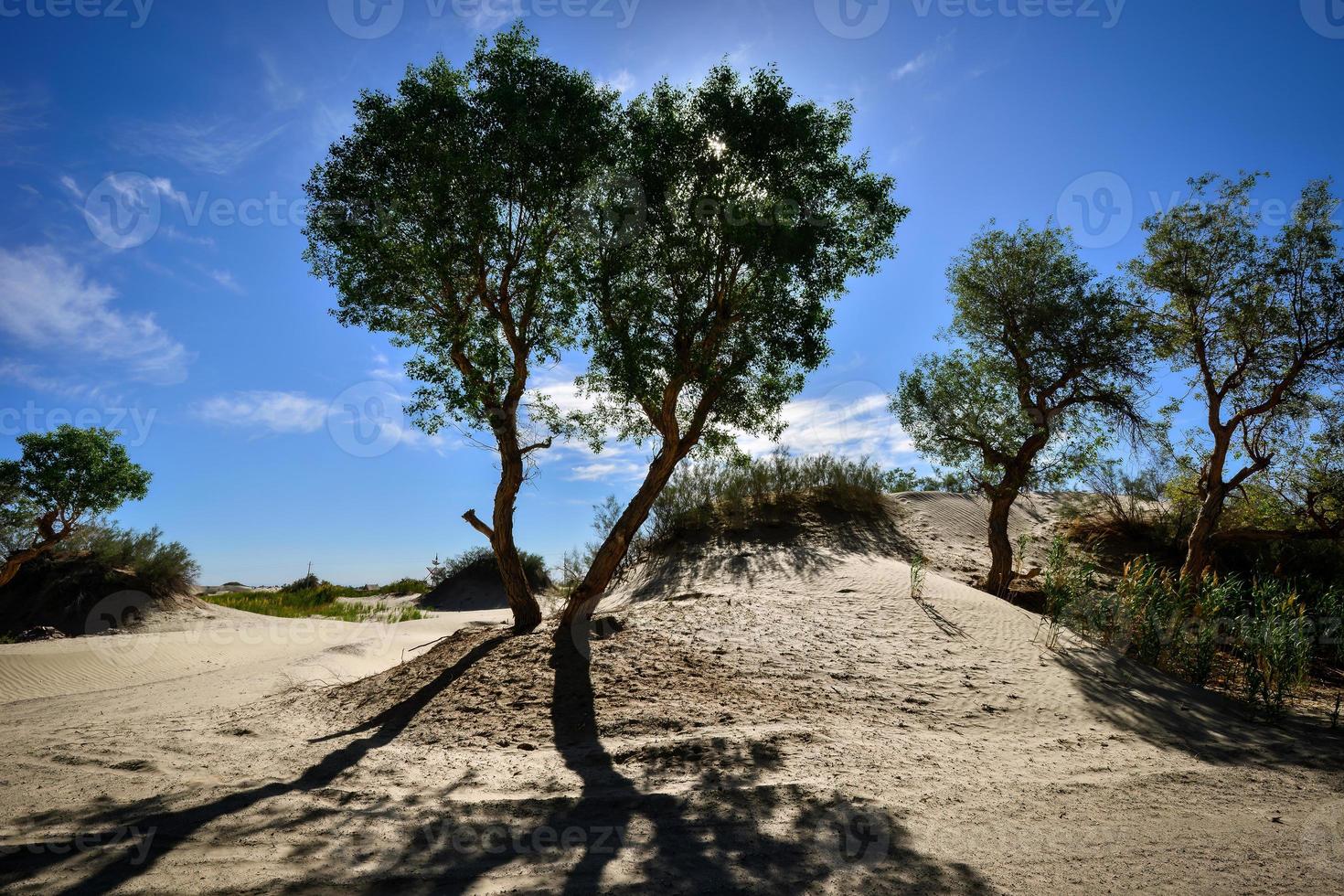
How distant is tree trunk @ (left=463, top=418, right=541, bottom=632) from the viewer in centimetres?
1033

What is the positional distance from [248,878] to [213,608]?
18.5 meters

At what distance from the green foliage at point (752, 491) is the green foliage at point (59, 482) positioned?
680 inches

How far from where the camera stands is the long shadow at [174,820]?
3.55m

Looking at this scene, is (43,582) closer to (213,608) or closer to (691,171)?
(213,608)

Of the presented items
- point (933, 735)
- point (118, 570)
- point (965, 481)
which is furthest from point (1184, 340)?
point (118, 570)

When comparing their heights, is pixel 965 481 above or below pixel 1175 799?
above

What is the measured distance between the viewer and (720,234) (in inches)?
389

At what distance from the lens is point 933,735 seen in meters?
6.04

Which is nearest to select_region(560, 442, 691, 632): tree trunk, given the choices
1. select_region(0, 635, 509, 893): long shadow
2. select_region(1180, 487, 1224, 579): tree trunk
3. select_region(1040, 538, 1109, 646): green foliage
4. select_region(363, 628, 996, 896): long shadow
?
select_region(0, 635, 509, 893): long shadow

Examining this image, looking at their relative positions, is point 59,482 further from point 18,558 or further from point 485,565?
point 485,565

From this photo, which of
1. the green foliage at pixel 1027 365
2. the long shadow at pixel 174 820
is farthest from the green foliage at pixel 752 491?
the long shadow at pixel 174 820

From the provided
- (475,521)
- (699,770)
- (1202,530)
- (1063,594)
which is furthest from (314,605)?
(1202,530)

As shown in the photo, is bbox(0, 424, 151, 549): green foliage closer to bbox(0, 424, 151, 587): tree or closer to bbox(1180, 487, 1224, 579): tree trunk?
bbox(0, 424, 151, 587): tree

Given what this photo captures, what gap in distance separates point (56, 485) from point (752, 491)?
2025 cm
